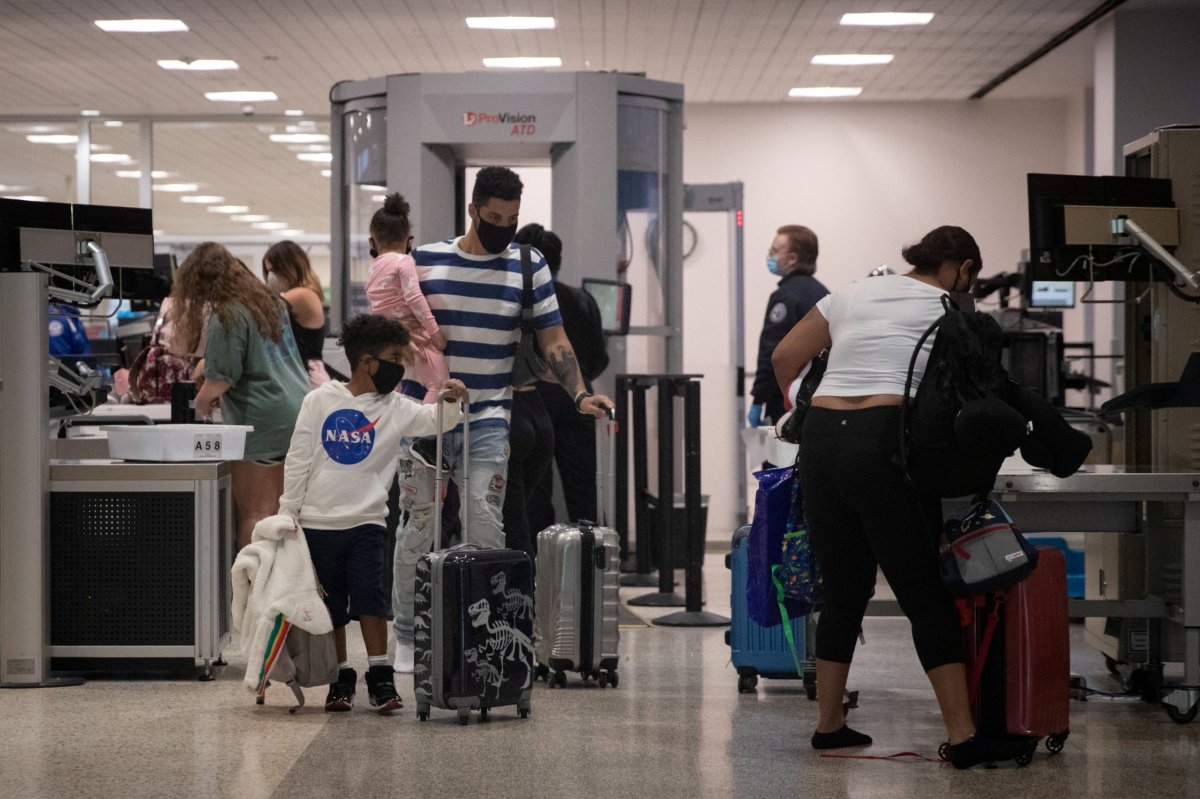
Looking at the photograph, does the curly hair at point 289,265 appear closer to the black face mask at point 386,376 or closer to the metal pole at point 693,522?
the metal pole at point 693,522

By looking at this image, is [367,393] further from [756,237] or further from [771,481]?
[756,237]

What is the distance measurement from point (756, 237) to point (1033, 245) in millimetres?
7673

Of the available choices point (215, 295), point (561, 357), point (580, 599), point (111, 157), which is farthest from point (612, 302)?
point (111, 157)

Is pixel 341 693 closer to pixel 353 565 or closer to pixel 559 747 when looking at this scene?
pixel 353 565

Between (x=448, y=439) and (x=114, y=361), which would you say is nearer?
(x=448, y=439)

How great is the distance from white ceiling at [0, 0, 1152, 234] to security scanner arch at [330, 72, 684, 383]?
2337 millimetres

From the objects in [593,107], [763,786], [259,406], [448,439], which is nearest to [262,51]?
[593,107]

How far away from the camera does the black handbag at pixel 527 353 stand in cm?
468

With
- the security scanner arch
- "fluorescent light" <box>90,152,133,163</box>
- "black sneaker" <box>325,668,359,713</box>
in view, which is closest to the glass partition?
the security scanner arch

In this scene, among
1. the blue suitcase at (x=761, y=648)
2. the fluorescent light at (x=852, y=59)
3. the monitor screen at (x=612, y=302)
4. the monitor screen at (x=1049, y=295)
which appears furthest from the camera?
the fluorescent light at (x=852, y=59)

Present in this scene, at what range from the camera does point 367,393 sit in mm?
4449

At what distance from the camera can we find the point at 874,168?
12.4 m

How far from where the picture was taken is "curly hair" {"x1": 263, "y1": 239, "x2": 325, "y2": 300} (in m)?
6.20

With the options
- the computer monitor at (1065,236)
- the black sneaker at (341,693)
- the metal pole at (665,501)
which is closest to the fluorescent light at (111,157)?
the metal pole at (665,501)
